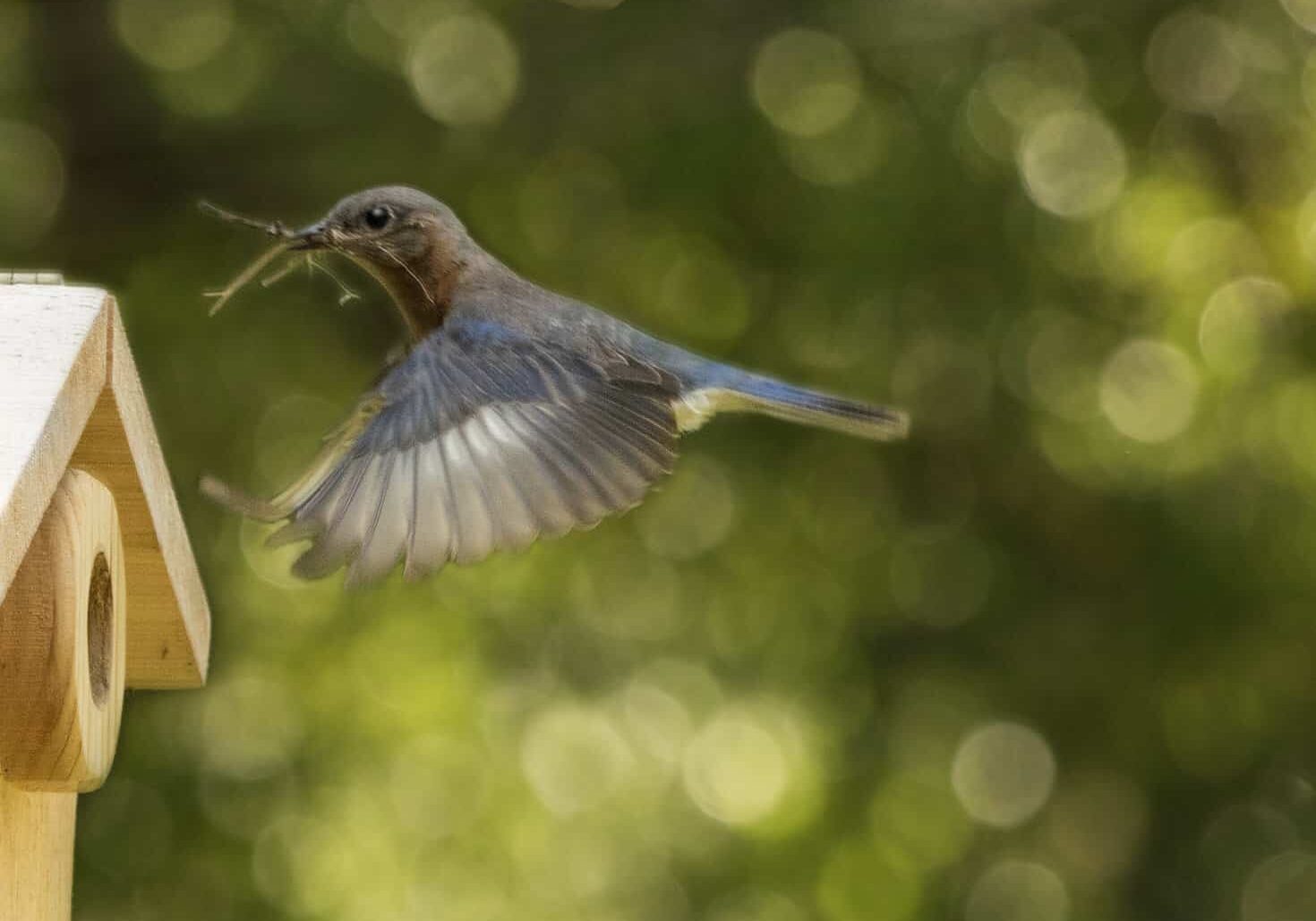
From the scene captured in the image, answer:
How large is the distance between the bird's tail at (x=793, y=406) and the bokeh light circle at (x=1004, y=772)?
2830mm

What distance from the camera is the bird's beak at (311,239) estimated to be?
310 centimetres

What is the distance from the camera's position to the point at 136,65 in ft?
17.8

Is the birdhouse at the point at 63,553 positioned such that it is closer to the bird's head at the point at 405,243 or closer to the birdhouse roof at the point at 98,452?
the birdhouse roof at the point at 98,452

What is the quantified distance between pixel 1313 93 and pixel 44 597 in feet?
15.5

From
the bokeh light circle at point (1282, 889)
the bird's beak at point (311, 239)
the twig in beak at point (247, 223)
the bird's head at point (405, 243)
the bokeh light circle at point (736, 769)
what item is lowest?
the bokeh light circle at point (1282, 889)

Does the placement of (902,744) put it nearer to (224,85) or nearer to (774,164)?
(774,164)

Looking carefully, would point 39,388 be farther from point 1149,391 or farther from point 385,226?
point 1149,391

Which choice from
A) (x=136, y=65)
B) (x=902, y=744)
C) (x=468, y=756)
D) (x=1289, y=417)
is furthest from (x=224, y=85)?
(x=1289, y=417)

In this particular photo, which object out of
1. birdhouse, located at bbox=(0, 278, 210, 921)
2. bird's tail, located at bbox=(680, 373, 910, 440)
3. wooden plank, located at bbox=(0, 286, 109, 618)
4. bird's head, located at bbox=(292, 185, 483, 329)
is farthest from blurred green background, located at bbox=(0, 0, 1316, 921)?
wooden plank, located at bbox=(0, 286, 109, 618)

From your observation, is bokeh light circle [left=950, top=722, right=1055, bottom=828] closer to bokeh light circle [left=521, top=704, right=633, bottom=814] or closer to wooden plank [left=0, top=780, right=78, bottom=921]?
bokeh light circle [left=521, top=704, right=633, bottom=814]

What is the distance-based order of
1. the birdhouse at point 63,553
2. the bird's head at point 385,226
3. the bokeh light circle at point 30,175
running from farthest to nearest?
the bokeh light circle at point 30,175, the bird's head at point 385,226, the birdhouse at point 63,553

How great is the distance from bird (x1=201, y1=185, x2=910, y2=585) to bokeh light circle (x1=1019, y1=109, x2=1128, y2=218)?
2.48m

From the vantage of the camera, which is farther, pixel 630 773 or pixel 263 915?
→ pixel 630 773

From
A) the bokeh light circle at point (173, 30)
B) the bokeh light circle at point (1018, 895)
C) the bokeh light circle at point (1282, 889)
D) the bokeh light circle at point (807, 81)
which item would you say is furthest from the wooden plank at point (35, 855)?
the bokeh light circle at point (1282, 889)
